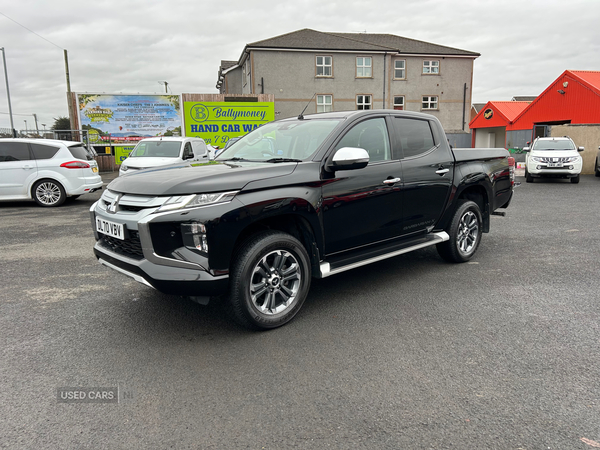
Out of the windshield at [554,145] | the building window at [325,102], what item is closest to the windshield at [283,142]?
the windshield at [554,145]

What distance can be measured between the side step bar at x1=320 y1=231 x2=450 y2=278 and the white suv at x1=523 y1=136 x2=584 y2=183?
13644 mm

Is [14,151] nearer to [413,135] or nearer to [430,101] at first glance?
[413,135]

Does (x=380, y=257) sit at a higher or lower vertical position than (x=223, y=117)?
lower

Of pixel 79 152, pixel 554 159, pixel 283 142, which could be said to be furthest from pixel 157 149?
pixel 554 159

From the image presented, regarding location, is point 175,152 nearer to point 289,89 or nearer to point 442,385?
point 442,385

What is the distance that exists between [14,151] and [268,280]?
33.3 feet

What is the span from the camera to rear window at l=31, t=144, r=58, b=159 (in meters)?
11.1

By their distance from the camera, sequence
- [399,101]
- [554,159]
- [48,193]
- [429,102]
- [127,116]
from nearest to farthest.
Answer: [48,193], [554,159], [127,116], [399,101], [429,102]

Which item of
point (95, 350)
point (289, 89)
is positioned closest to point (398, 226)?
point (95, 350)

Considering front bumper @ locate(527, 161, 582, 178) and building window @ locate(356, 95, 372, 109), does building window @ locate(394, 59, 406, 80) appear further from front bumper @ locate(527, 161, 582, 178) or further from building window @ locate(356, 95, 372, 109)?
front bumper @ locate(527, 161, 582, 178)

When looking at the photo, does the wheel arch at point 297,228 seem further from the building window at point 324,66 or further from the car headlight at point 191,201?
the building window at point 324,66

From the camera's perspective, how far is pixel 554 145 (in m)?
17.3

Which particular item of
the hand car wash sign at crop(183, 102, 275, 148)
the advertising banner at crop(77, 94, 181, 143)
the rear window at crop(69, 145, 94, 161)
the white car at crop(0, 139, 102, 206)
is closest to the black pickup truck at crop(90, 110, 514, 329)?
the white car at crop(0, 139, 102, 206)

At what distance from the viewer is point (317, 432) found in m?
2.46
